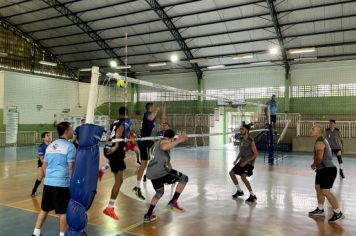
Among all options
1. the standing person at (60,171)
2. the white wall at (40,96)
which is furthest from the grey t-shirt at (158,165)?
the white wall at (40,96)

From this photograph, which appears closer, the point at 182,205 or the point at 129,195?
the point at 182,205

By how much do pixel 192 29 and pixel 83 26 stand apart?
28.9ft

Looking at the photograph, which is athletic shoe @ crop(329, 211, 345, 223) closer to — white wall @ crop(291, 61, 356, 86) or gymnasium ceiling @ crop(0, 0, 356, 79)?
gymnasium ceiling @ crop(0, 0, 356, 79)

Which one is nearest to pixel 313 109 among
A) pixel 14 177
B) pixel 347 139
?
pixel 347 139

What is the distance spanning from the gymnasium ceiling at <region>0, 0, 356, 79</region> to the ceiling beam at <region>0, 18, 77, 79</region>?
35 centimetres

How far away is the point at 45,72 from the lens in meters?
30.0

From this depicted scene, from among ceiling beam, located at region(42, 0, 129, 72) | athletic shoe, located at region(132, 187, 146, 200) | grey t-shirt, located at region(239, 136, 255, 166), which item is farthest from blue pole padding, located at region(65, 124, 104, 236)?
ceiling beam, located at region(42, 0, 129, 72)

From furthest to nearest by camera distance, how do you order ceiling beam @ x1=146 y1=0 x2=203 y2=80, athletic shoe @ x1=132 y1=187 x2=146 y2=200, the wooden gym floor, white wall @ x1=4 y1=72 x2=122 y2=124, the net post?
white wall @ x1=4 y1=72 x2=122 y2=124 → ceiling beam @ x1=146 y1=0 x2=203 y2=80 → athletic shoe @ x1=132 y1=187 x2=146 y2=200 → the wooden gym floor → the net post

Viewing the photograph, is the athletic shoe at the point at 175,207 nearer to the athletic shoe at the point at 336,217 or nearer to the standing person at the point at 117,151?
the standing person at the point at 117,151

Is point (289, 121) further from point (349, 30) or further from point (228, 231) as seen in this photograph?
point (228, 231)

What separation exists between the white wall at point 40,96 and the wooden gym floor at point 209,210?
15.2 metres

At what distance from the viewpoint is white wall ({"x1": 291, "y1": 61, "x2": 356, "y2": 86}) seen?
2252 centimetres

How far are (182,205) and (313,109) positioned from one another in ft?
63.3

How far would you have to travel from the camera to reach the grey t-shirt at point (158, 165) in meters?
6.22
